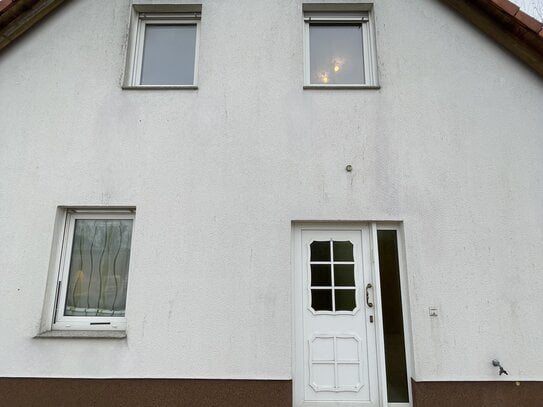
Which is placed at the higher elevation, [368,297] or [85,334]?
[368,297]

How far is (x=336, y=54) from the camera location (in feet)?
15.3

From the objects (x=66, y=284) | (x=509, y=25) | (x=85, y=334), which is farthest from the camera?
(x=509, y=25)

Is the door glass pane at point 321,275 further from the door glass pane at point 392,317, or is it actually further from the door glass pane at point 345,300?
the door glass pane at point 392,317

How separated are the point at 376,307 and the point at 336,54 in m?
3.34

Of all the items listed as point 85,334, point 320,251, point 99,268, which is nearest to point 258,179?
point 320,251

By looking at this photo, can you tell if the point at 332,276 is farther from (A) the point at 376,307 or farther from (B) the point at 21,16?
(B) the point at 21,16

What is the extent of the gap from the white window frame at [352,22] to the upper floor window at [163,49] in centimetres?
149

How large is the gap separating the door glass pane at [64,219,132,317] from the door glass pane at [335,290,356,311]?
2454 mm

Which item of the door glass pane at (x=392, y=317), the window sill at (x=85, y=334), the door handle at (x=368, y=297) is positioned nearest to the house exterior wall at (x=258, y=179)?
the window sill at (x=85, y=334)

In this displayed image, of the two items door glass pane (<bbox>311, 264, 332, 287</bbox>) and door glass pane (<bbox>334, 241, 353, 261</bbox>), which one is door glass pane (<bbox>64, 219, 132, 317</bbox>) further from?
door glass pane (<bbox>334, 241, 353, 261</bbox>)

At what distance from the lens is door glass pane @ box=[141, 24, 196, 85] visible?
4602mm

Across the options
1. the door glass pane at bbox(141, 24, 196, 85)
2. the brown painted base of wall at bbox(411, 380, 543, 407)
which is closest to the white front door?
the brown painted base of wall at bbox(411, 380, 543, 407)

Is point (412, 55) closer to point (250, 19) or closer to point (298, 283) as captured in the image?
point (250, 19)

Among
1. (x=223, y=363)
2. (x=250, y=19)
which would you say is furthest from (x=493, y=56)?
(x=223, y=363)
